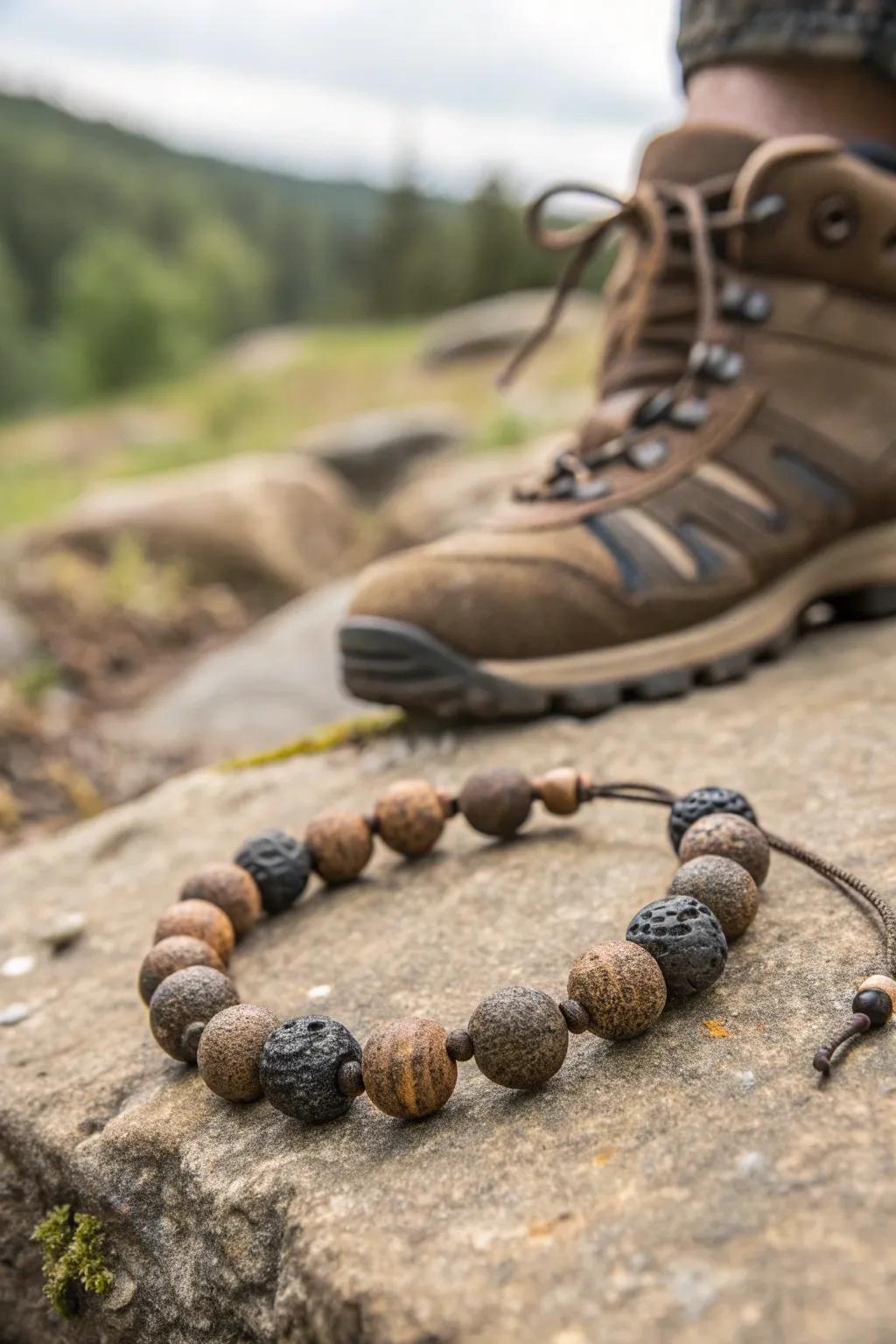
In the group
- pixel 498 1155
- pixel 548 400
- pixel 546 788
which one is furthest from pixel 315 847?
pixel 548 400

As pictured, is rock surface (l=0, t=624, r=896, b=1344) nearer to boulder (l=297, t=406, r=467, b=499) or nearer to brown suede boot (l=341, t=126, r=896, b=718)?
brown suede boot (l=341, t=126, r=896, b=718)

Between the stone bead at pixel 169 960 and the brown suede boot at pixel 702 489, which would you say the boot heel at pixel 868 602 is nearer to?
the brown suede boot at pixel 702 489

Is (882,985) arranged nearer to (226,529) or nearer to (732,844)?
(732,844)

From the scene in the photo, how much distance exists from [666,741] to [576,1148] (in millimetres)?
959

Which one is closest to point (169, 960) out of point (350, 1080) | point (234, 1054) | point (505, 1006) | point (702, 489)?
point (234, 1054)

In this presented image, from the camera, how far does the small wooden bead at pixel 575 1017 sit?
44.2 inches

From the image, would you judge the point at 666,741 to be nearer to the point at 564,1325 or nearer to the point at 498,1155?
the point at 498,1155

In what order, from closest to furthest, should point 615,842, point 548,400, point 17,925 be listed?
point 615,842 → point 17,925 → point 548,400

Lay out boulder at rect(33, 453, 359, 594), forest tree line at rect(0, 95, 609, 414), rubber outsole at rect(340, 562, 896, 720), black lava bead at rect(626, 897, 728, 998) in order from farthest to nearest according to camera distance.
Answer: forest tree line at rect(0, 95, 609, 414), boulder at rect(33, 453, 359, 594), rubber outsole at rect(340, 562, 896, 720), black lava bead at rect(626, 897, 728, 998)

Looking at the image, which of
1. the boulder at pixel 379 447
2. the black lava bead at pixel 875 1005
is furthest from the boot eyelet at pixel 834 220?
the boulder at pixel 379 447

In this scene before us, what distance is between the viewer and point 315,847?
1.66m

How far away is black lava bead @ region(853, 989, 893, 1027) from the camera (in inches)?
40.9

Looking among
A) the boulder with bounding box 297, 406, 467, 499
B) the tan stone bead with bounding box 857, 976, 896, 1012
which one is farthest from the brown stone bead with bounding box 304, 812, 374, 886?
the boulder with bounding box 297, 406, 467, 499

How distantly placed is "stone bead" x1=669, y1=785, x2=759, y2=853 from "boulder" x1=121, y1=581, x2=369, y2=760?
52.4 inches
